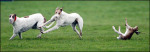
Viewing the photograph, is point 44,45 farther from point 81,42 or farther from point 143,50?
point 143,50

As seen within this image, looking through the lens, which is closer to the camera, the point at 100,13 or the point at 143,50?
the point at 143,50

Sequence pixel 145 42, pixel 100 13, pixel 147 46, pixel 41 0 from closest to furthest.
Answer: pixel 147 46, pixel 145 42, pixel 100 13, pixel 41 0

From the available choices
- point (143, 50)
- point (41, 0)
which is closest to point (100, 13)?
point (41, 0)

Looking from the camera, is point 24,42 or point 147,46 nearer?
point 147,46

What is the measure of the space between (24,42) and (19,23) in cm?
112

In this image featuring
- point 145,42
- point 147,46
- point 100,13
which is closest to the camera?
point 147,46

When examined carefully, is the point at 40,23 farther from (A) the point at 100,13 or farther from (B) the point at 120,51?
(A) the point at 100,13

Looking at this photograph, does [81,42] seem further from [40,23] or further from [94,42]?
[40,23]

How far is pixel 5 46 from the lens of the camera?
47.0 feet

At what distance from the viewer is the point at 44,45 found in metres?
14.5

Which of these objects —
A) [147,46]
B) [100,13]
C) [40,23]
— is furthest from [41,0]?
[147,46]

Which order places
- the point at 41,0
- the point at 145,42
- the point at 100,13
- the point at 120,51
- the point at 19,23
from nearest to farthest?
the point at 120,51, the point at 145,42, the point at 19,23, the point at 100,13, the point at 41,0

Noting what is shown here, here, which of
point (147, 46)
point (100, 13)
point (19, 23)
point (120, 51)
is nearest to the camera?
point (120, 51)

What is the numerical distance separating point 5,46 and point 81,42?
9.57 ft
